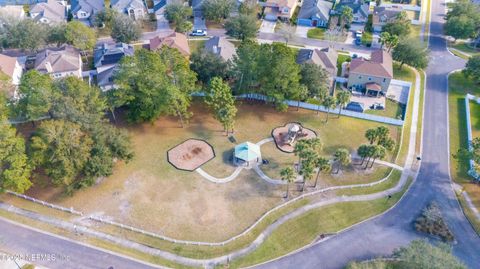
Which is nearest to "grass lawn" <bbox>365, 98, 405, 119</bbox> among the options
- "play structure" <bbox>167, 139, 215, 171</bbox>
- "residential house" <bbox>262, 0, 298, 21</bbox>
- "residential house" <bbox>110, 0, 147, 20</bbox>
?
"play structure" <bbox>167, 139, 215, 171</bbox>

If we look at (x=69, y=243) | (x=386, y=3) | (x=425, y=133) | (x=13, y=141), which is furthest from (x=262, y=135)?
(x=386, y=3)

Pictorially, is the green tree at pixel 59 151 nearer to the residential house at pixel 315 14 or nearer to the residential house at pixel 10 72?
the residential house at pixel 10 72

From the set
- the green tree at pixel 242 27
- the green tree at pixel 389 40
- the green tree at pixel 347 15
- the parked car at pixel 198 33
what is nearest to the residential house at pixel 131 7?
the parked car at pixel 198 33

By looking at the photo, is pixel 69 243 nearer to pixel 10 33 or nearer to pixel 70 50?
pixel 70 50

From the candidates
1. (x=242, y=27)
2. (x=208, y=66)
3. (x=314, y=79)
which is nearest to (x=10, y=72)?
(x=208, y=66)

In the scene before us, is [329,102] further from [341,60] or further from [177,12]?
[177,12]

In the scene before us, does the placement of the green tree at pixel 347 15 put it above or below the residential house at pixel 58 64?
above
